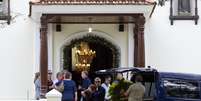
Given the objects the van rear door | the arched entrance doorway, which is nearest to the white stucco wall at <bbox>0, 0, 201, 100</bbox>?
the arched entrance doorway

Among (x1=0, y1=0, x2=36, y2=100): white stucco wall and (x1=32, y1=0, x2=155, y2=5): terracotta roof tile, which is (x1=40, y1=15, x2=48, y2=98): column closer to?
→ (x1=32, y1=0, x2=155, y2=5): terracotta roof tile

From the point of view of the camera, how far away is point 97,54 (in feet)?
91.7

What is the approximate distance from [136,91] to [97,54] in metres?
11.4

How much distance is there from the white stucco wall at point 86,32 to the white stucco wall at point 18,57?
3.16 ft

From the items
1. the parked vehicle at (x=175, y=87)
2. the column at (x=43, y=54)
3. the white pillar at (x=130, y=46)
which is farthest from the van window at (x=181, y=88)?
the white pillar at (x=130, y=46)

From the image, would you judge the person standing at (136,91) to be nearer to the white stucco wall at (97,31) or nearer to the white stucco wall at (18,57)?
the white stucco wall at (97,31)

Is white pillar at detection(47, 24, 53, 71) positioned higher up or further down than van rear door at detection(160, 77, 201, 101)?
higher up

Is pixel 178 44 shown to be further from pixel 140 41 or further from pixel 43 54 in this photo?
pixel 43 54

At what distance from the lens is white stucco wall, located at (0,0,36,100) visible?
26.4 metres

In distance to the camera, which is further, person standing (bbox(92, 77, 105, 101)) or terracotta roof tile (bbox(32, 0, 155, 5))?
terracotta roof tile (bbox(32, 0, 155, 5))

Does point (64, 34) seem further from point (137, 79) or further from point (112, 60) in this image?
point (137, 79)

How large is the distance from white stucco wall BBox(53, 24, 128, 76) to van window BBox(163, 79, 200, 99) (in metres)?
9.57

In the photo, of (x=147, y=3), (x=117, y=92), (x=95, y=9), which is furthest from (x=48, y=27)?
(x=117, y=92)

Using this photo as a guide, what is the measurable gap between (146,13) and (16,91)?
619cm
